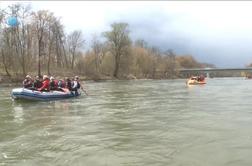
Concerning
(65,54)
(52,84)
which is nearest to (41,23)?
(65,54)

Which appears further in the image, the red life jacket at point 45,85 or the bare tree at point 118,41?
the bare tree at point 118,41

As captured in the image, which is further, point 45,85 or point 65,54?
point 65,54

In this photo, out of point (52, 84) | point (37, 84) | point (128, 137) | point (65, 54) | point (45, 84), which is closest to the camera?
point (128, 137)

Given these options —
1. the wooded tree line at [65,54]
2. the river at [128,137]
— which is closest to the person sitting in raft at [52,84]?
the river at [128,137]

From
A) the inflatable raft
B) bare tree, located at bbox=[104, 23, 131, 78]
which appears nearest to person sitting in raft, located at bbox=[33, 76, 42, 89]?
the inflatable raft

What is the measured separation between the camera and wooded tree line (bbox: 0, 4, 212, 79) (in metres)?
63.6

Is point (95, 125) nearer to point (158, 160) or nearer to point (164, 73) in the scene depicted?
point (158, 160)

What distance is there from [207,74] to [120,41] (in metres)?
60.5

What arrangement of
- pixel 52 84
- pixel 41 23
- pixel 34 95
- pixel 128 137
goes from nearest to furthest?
pixel 128 137 → pixel 34 95 → pixel 52 84 → pixel 41 23

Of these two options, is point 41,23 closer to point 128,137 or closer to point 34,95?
point 34,95

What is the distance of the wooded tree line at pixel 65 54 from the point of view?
6362 cm

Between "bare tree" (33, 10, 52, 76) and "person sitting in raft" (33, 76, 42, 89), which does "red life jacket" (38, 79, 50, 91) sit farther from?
"bare tree" (33, 10, 52, 76)

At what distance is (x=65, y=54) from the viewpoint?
83438 millimetres

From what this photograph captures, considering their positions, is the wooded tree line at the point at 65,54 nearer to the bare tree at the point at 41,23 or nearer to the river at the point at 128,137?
the bare tree at the point at 41,23
